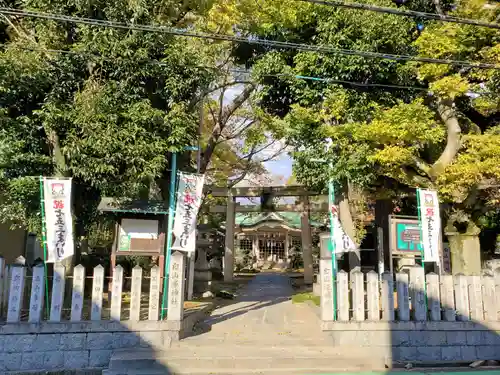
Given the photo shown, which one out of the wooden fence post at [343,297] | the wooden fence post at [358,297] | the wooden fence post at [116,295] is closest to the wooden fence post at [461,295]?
the wooden fence post at [358,297]

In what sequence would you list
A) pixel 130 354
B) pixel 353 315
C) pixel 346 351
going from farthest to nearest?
pixel 353 315, pixel 346 351, pixel 130 354

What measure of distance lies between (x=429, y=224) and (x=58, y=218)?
26.3ft

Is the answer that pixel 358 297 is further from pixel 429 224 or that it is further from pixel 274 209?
pixel 274 209

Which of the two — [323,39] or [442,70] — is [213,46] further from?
[442,70]

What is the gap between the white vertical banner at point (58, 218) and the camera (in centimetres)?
752

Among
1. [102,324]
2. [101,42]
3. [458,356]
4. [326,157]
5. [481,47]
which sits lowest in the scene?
[458,356]

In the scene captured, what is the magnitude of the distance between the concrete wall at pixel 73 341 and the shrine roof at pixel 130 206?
2.55 m

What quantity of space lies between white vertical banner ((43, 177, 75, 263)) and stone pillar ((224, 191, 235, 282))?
12.7m

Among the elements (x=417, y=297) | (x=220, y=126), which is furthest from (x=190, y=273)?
(x=417, y=297)

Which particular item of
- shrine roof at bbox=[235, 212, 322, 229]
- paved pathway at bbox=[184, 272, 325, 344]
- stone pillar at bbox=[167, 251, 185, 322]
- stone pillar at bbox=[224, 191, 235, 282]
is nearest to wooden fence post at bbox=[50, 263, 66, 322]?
stone pillar at bbox=[167, 251, 185, 322]

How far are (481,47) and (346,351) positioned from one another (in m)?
8.21

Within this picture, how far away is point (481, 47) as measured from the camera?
33.0ft

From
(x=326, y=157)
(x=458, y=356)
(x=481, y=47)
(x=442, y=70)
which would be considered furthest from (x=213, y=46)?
(x=458, y=356)

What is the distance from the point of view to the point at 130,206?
906 cm
